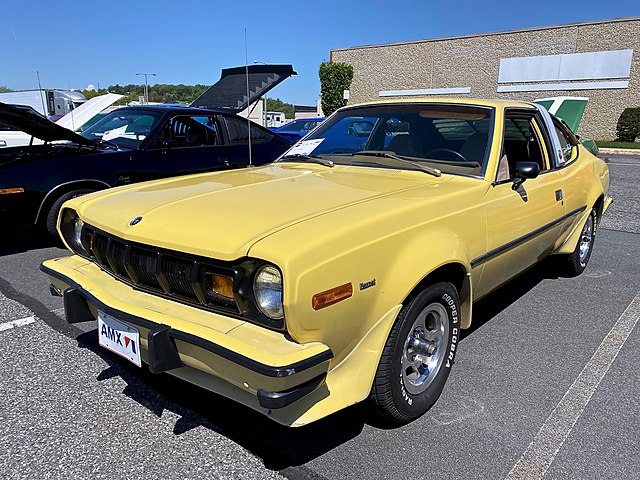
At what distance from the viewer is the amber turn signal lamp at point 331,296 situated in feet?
5.93

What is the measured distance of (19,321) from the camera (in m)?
3.51

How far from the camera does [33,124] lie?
499 centimetres

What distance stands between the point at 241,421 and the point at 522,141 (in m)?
2.80

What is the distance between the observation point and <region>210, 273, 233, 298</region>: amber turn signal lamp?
196 centimetres

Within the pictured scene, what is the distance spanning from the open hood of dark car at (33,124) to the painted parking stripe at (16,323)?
2127 millimetres

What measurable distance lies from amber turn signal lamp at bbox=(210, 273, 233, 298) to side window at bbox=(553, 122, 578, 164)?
3.11 metres

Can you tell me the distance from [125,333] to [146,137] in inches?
158

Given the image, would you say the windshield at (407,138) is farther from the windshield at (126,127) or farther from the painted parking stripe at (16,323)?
the windshield at (126,127)

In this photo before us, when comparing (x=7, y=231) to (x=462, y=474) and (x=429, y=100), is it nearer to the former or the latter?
(x=429, y=100)

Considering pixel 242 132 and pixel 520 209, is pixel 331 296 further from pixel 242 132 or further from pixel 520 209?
pixel 242 132

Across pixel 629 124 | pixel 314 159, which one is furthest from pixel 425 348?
pixel 629 124

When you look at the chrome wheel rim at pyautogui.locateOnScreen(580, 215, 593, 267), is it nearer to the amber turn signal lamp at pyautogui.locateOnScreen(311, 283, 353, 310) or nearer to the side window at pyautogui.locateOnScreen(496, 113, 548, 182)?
the side window at pyautogui.locateOnScreen(496, 113, 548, 182)

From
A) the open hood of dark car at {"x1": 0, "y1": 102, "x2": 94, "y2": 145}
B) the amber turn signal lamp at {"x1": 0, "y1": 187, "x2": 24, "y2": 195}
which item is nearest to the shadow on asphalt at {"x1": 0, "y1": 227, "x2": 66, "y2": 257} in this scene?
the amber turn signal lamp at {"x1": 0, "y1": 187, "x2": 24, "y2": 195}

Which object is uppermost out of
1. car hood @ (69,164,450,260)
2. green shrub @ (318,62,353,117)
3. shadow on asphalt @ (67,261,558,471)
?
green shrub @ (318,62,353,117)
